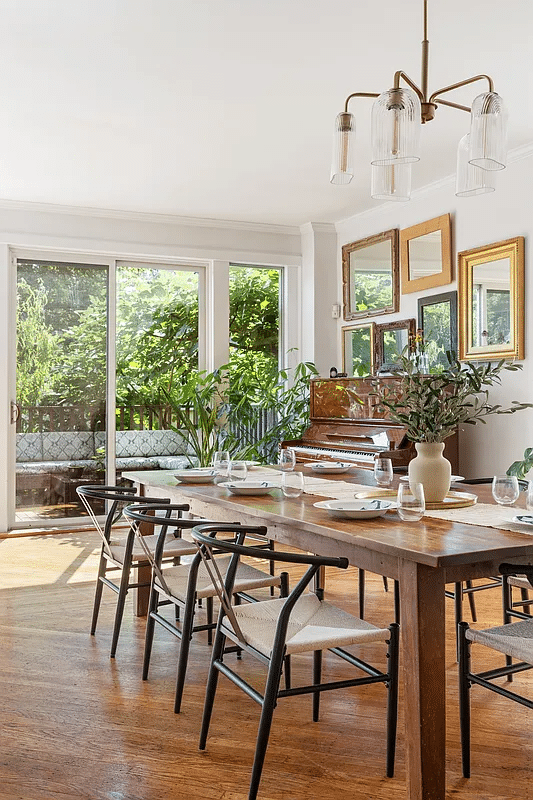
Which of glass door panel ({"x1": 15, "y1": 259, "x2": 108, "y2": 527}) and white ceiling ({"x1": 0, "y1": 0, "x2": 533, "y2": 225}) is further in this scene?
glass door panel ({"x1": 15, "y1": 259, "x2": 108, "y2": 527})

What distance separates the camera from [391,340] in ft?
20.5

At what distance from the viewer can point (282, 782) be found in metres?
2.22

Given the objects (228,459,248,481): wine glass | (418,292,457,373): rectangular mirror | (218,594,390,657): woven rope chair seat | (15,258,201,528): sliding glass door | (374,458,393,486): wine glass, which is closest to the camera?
(218,594,390,657): woven rope chair seat

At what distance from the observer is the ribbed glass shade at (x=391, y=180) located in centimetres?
271

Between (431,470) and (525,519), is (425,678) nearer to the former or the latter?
(525,519)

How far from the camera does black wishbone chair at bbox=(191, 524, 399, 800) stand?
6.73 ft

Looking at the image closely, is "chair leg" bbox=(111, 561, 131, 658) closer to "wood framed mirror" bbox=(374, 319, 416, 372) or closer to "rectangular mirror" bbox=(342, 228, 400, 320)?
"wood framed mirror" bbox=(374, 319, 416, 372)

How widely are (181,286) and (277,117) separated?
279 cm

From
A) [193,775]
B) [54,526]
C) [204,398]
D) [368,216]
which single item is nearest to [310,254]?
[368,216]

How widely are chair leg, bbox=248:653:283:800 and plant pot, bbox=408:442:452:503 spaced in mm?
943

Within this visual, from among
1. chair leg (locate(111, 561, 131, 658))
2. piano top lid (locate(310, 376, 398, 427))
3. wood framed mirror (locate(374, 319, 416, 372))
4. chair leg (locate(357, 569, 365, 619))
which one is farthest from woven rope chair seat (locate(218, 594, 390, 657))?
wood framed mirror (locate(374, 319, 416, 372))

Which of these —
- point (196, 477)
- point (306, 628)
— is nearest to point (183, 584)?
point (196, 477)

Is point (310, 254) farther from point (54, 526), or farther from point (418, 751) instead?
point (418, 751)

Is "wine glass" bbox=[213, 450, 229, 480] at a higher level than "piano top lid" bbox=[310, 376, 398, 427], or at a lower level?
lower
